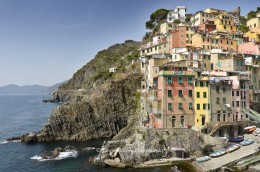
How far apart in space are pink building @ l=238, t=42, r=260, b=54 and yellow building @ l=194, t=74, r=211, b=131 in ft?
92.8

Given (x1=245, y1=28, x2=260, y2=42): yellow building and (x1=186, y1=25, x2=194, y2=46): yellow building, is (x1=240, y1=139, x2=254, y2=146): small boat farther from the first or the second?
(x1=245, y1=28, x2=260, y2=42): yellow building

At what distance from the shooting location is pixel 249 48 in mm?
79938

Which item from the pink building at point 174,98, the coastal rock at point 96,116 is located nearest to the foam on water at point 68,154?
the coastal rock at point 96,116

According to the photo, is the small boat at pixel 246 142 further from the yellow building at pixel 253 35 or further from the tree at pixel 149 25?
the tree at pixel 149 25

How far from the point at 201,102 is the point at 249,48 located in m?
33.7

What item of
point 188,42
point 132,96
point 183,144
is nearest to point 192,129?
point 183,144

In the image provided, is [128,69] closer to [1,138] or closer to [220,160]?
[1,138]

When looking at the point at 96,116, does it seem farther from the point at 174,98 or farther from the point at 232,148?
the point at 232,148

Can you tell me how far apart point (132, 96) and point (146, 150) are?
102 feet

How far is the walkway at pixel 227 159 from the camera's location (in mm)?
45156

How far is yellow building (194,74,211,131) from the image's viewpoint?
55812 mm

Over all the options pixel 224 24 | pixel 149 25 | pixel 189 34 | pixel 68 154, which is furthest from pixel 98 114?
pixel 149 25

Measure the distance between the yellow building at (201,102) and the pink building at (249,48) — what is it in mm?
28281

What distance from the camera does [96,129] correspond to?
77812mm
